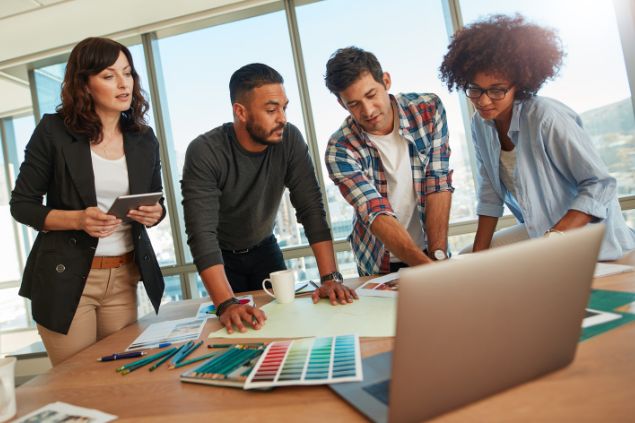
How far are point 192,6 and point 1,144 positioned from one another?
2.69 m

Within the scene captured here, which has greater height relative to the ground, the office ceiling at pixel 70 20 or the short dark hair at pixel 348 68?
the office ceiling at pixel 70 20

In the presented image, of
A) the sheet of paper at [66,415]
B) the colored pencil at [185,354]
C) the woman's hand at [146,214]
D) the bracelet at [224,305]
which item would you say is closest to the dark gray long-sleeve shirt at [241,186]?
the woman's hand at [146,214]

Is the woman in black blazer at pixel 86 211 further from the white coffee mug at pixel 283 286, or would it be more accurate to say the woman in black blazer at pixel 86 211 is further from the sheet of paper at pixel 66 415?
the sheet of paper at pixel 66 415

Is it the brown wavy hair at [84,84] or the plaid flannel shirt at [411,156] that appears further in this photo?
the plaid flannel shirt at [411,156]

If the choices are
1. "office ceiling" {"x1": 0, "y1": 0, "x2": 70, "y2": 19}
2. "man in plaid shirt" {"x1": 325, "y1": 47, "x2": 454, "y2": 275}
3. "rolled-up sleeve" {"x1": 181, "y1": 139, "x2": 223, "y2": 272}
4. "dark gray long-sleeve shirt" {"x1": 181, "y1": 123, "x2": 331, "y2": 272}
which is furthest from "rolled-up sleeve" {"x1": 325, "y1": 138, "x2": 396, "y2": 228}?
"office ceiling" {"x1": 0, "y1": 0, "x2": 70, "y2": 19}

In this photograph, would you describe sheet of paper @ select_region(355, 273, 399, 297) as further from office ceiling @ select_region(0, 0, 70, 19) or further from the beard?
office ceiling @ select_region(0, 0, 70, 19)

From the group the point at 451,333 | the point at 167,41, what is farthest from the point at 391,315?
the point at 167,41

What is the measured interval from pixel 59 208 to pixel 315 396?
4.55 ft

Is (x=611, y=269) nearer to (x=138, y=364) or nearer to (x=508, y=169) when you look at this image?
(x=508, y=169)

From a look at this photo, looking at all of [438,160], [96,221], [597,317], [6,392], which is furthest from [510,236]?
[6,392]

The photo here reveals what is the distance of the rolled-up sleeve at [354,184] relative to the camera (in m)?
1.68

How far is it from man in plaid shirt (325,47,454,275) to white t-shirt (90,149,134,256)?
2.63 ft

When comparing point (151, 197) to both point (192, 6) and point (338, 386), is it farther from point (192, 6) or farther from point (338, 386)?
point (192, 6)

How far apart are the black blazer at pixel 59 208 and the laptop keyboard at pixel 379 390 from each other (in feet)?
3.89
